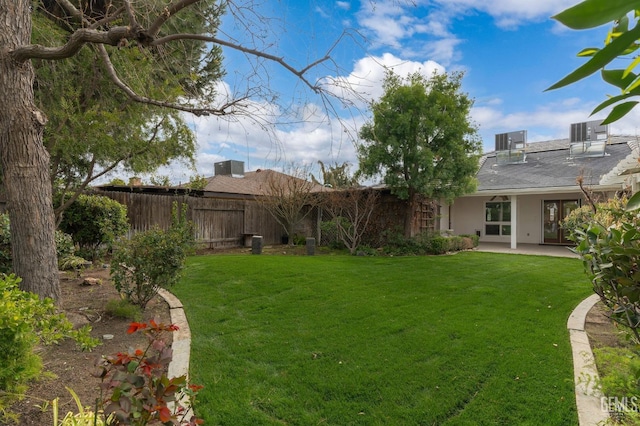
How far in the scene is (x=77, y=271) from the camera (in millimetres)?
7227

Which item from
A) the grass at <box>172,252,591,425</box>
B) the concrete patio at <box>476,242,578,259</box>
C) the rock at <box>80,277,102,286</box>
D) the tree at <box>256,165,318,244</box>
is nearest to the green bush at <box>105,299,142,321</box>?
the grass at <box>172,252,591,425</box>

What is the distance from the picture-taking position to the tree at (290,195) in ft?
45.9

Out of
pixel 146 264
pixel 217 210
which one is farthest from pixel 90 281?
pixel 217 210

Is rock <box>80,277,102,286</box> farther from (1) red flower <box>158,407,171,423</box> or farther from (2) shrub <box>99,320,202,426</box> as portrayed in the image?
(1) red flower <box>158,407,171,423</box>

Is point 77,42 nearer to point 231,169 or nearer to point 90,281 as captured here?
point 90,281

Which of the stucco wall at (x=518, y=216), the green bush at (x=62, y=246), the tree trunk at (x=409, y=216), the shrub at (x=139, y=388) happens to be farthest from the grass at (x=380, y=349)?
the stucco wall at (x=518, y=216)

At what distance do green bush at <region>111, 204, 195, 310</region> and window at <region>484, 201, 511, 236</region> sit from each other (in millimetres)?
16243

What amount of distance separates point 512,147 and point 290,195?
517 inches

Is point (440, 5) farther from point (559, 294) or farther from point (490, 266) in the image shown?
point (490, 266)

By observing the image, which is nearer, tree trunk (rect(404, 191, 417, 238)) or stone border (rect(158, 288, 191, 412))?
stone border (rect(158, 288, 191, 412))

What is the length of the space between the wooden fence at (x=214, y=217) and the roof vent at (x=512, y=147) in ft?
36.6

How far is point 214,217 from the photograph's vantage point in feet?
46.4

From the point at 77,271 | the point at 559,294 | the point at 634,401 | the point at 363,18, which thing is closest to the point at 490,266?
the point at 559,294

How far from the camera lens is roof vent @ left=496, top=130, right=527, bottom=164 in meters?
18.8
